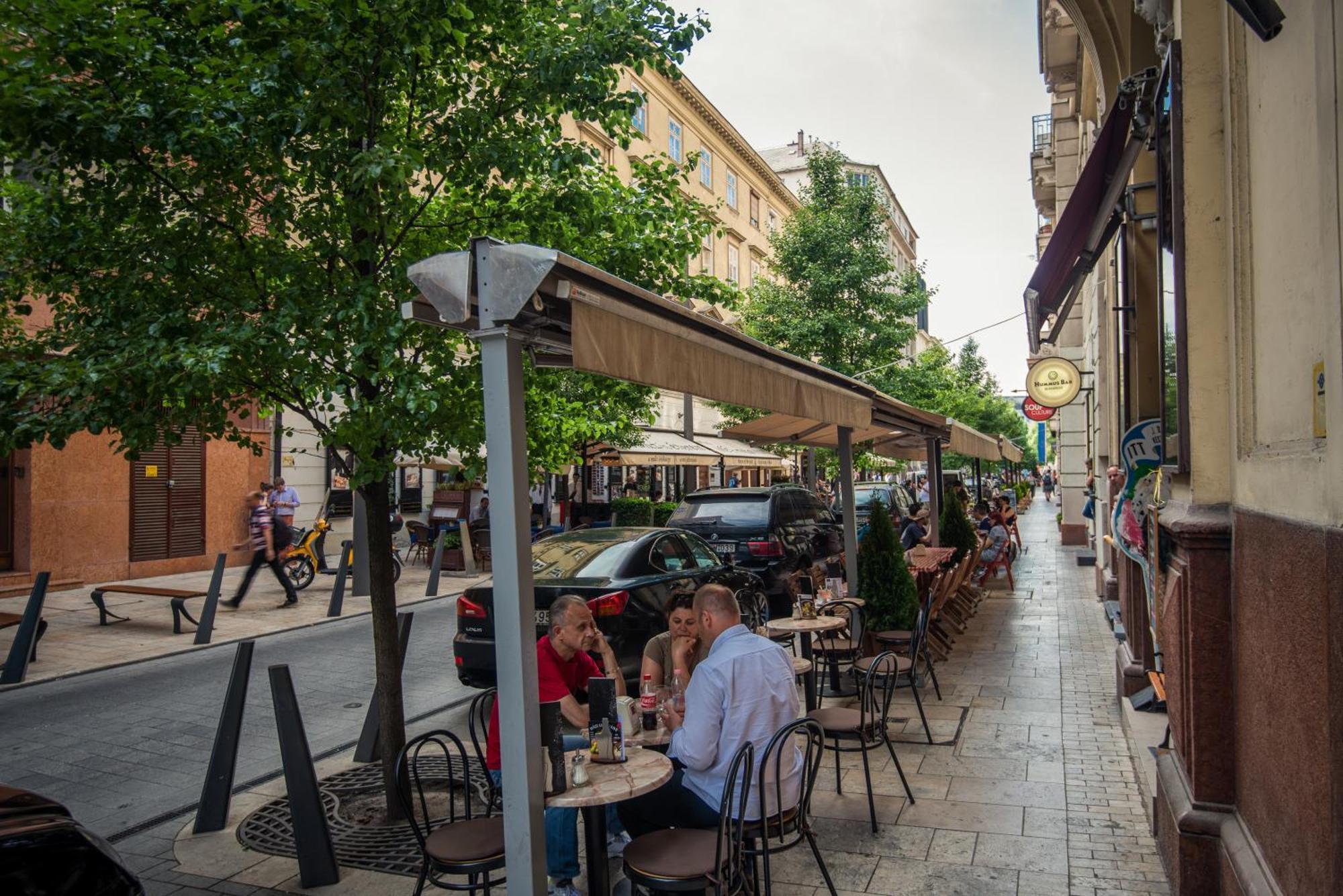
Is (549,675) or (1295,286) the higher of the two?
(1295,286)

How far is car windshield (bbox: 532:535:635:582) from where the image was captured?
8.10 metres

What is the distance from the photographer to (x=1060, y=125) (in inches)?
754

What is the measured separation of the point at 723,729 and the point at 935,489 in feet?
39.1

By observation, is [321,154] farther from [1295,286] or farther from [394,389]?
[1295,286]

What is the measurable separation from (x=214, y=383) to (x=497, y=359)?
2687 millimetres

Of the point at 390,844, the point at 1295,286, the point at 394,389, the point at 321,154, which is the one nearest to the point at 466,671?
the point at 390,844

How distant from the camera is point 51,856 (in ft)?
8.14

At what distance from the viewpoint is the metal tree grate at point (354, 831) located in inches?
189

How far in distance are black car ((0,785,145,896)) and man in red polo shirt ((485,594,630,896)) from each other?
5.11 feet

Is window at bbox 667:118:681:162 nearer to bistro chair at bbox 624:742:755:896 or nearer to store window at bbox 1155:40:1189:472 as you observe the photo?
store window at bbox 1155:40:1189:472

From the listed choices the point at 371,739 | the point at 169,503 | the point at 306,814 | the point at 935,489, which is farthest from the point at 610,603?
the point at 169,503

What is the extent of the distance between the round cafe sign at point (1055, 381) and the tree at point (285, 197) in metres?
9.73

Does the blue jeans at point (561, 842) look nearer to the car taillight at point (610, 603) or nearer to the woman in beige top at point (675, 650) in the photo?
the woman in beige top at point (675, 650)

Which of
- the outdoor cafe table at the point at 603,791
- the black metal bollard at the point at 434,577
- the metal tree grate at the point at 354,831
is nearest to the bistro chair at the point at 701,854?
the outdoor cafe table at the point at 603,791
